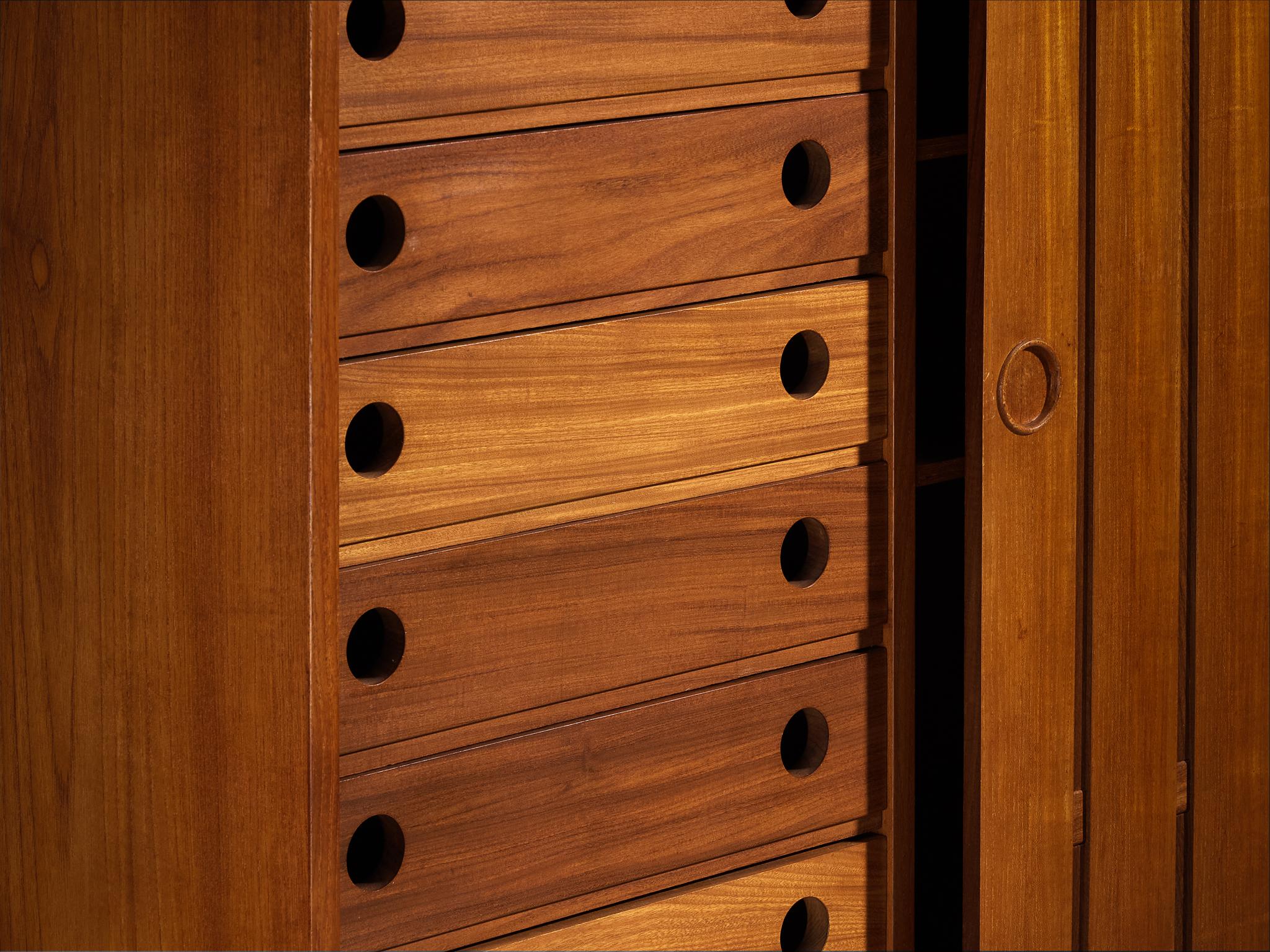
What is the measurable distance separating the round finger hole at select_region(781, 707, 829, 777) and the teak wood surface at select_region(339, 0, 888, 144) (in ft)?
1.76

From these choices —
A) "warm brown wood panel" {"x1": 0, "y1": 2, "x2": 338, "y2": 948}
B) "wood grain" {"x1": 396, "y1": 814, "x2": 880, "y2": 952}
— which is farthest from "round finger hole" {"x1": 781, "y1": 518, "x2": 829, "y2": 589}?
"warm brown wood panel" {"x1": 0, "y1": 2, "x2": 338, "y2": 948}

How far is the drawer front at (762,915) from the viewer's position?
1286 mm

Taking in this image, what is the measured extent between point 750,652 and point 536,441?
28cm

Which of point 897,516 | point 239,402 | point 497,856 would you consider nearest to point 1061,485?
point 897,516

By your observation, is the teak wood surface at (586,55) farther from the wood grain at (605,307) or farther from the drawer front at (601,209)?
the wood grain at (605,307)

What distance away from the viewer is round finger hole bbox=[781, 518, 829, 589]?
1.38 m

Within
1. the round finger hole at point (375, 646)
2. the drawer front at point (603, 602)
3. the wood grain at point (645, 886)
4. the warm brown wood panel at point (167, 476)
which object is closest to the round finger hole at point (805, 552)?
the drawer front at point (603, 602)

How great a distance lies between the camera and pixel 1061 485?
1.46m

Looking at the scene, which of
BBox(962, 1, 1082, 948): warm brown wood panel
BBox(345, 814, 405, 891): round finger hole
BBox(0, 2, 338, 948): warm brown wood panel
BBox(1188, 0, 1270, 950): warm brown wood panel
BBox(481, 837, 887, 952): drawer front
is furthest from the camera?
BBox(1188, 0, 1270, 950): warm brown wood panel

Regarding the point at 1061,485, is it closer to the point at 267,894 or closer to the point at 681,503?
the point at 681,503

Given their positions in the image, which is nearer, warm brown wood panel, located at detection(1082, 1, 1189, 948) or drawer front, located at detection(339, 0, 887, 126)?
drawer front, located at detection(339, 0, 887, 126)

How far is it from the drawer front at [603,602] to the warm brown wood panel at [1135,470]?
0.25 m

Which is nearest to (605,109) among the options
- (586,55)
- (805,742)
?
(586,55)

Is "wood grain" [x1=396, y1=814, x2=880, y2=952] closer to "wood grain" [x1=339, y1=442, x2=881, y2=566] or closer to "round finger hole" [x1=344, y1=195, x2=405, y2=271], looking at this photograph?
"wood grain" [x1=339, y1=442, x2=881, y2=566]
